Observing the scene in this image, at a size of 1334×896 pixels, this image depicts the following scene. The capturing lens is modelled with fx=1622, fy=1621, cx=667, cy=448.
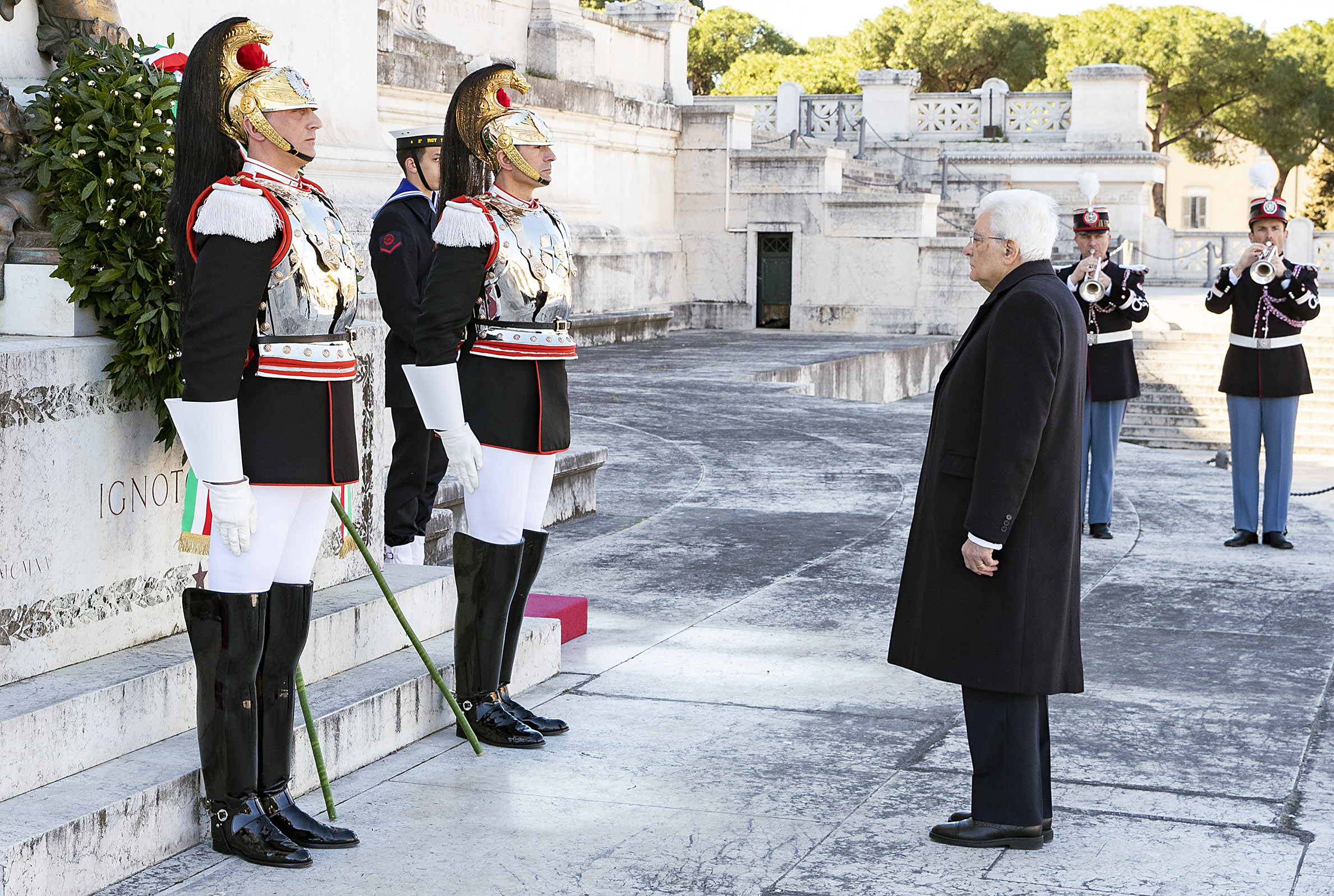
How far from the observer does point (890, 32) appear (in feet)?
155

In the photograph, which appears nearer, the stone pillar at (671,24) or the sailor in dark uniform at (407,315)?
the sailor in dark uniform at (407,315)

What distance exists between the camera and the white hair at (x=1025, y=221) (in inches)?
166

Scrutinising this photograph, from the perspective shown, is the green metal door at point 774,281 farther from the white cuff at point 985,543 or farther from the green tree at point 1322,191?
the green tree at point 1322,191

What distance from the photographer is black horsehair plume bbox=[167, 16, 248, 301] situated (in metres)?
3.94

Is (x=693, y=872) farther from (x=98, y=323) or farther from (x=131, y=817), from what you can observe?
(x=98, y=323)

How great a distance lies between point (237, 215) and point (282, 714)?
49.0 inches

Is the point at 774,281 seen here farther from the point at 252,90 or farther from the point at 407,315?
the point at 252,90

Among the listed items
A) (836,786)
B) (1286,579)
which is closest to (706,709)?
(836,786)

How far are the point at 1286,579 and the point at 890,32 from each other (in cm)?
4148

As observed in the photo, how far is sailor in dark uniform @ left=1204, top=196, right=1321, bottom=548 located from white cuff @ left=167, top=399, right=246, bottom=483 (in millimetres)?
6209

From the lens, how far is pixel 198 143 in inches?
157

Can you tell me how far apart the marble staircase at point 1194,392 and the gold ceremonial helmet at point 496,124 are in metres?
14.0

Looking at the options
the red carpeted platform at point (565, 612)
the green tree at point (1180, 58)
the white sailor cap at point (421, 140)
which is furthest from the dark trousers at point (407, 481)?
the green tree at point (1180, 58)

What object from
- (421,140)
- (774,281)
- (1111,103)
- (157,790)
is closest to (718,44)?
(1111,103)
